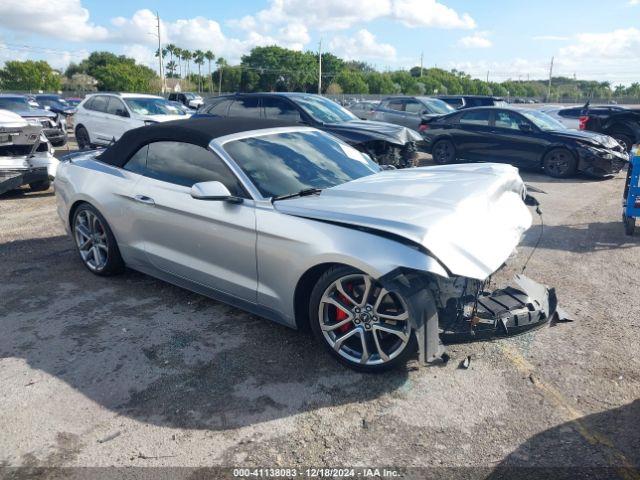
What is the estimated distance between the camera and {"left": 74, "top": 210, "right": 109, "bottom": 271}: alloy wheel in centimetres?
509

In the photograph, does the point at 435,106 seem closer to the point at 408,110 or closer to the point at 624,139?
the point at 408,110

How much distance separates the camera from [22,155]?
8602 mm

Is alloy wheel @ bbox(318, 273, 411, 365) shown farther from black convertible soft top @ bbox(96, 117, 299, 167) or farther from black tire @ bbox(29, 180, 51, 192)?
black tire @ bbox(29, 180, 51, 192)

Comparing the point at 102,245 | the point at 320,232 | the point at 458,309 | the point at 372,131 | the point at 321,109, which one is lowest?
the point at 102,245

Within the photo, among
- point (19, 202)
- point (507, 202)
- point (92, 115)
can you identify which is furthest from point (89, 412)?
point (92, 115)

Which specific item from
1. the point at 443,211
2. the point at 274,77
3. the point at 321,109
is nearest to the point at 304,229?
the point at 443,211

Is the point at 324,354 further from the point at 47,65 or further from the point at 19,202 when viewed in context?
the point at 47,65

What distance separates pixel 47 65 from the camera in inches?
3812

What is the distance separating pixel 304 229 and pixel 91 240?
280 cm

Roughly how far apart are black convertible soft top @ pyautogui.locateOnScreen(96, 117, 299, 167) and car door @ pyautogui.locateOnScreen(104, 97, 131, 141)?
862 centimetres

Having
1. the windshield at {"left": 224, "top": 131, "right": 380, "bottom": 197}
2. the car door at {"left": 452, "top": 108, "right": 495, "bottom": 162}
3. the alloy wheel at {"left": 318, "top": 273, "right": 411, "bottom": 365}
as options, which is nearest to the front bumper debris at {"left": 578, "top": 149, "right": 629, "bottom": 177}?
the car door at {"left": 452, "top": 108, "right": 495, "bottom": 162}

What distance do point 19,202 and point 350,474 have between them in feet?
27.0

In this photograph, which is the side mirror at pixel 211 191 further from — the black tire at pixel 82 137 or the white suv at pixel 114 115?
the black tire at pixel 82 137

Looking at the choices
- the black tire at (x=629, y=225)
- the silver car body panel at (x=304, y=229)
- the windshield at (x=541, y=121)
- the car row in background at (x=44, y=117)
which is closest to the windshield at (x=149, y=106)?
the car row in background at (x=44, y=117)
